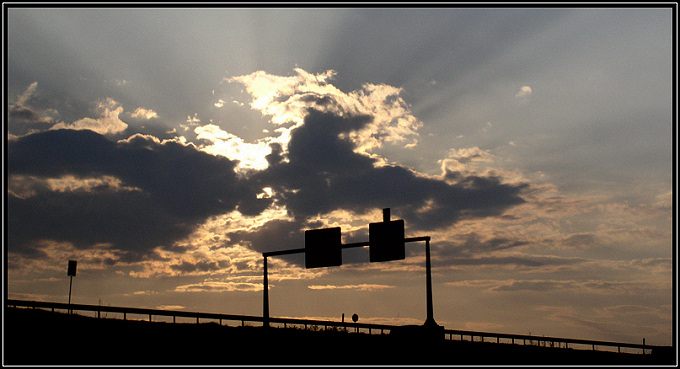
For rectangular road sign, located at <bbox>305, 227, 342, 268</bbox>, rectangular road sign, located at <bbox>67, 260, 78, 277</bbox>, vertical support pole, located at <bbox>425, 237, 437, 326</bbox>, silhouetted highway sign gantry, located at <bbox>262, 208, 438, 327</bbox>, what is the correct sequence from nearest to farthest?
1. vertical support pole, located at <bbox>425, 237, 437, 326</bbox>
2. silhouetted highway sign gantry, located at <bbox>262, 208, 438, 327</bbox>
3. rectangular road sign, located at <bbox>305, 227, 342, 268</bbox>
4. rectangular road sign, located at <bbox>67, 260, 78, 277</bbox>

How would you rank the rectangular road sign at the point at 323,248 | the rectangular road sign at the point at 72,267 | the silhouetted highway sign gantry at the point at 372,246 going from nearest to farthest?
the silhouetted highway sign gantry at the point at 372,246, the rectangular road sign at the point at 323,248, the rectangular road sign at the point at 72,267

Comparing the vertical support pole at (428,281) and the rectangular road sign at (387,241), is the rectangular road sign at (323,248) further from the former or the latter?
the vertical support pole at (428,281)

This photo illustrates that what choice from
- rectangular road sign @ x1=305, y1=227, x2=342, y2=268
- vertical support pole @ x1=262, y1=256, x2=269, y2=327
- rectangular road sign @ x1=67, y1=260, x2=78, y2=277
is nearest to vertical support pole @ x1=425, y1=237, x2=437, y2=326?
rectangular road sign @ x1=305, y1=227, x2=342, y2=268

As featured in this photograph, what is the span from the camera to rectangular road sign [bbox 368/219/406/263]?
1161 inches

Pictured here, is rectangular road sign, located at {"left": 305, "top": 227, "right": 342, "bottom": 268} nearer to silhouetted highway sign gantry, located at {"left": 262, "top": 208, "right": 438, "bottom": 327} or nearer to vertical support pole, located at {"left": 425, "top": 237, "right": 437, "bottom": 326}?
silhouetted highway sign gantry, located at {"left": 262, "top": 208, "right": 438, "bottom": 327}

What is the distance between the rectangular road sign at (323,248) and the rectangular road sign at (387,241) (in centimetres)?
220

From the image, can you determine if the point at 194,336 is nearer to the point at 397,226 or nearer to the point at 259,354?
the point at 259,354

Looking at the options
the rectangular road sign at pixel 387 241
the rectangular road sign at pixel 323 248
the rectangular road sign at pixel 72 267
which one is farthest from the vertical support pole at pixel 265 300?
the rectangular road sign at pixel 72 267

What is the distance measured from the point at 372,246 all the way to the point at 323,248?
3.02 metres

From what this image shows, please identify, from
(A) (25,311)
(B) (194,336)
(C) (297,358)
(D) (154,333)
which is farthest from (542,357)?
(A) (25,311)

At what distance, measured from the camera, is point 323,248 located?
1246 inches

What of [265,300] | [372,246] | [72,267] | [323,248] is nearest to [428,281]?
[372,246]

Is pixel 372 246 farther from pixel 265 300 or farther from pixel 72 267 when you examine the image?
pixel 72 267

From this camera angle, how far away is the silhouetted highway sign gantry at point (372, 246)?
96.6ft
